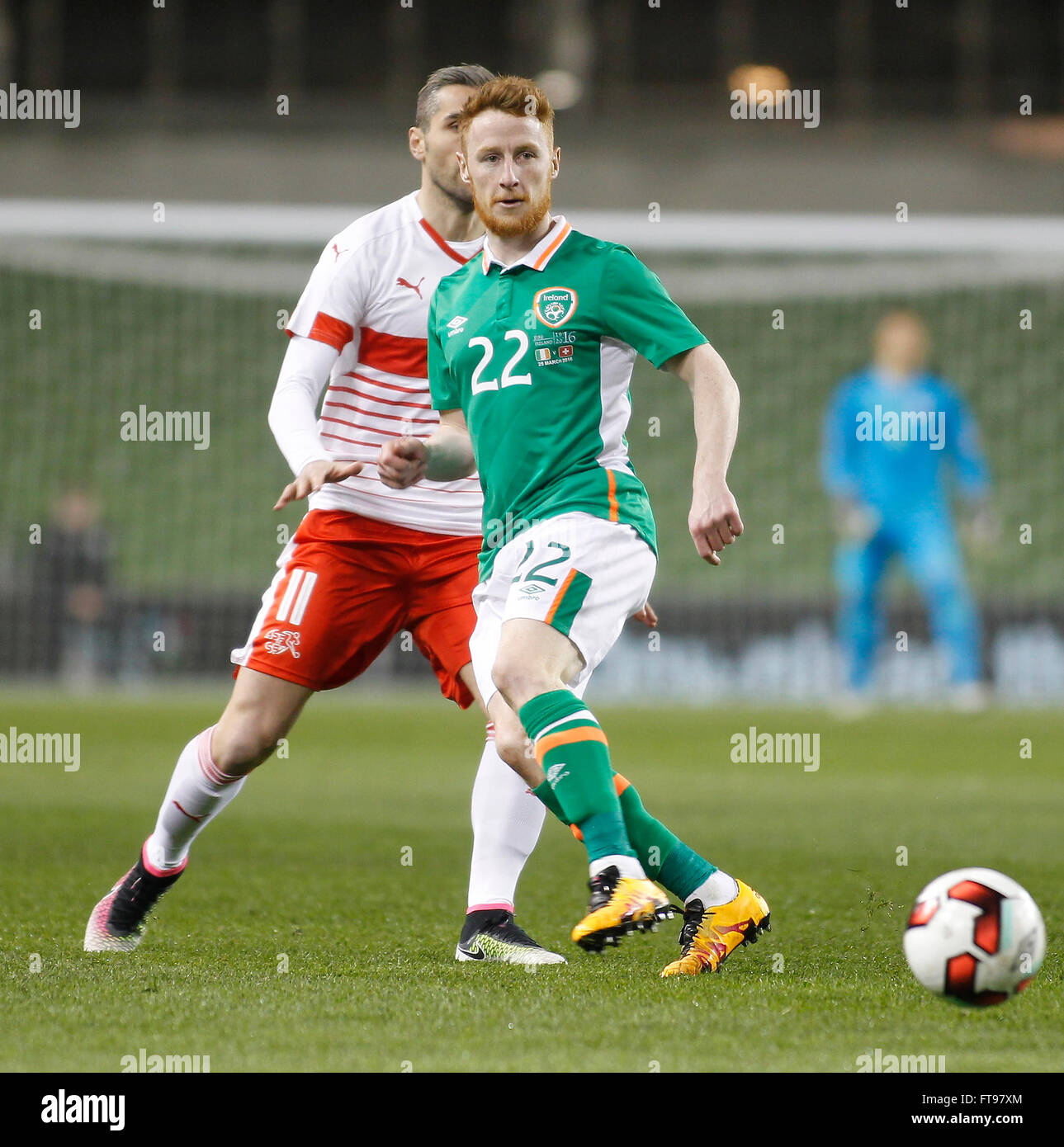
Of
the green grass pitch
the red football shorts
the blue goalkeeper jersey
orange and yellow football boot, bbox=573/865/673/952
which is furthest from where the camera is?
the blue goalkeeper jersey

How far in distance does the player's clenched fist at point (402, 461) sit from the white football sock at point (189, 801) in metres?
0.93

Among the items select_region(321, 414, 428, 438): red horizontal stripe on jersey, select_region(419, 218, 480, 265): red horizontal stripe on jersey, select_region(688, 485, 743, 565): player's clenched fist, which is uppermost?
select_region(419, 218, 480, 265): red horizontal stripe on jersey

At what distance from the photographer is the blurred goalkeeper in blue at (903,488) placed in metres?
12.3

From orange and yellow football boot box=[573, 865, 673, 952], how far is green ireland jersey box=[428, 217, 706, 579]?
0.92 m

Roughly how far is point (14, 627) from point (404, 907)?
12.2m

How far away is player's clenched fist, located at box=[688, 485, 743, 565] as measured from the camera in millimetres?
3383

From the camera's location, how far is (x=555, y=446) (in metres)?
3.72

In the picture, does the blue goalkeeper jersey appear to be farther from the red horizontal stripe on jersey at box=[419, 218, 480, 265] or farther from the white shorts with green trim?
the white shorts with green trim

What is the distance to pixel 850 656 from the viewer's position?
12.4 metres

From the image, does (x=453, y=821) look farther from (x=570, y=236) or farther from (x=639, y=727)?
(x=639, y=727)

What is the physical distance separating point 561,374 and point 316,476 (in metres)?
0.62

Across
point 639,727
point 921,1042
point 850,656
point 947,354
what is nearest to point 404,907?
point 921,1042

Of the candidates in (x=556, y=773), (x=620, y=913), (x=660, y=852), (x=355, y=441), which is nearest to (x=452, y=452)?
(x=355, y=441)

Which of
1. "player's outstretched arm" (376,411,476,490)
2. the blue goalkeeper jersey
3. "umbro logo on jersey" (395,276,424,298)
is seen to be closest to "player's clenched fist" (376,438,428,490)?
"player's outstretched arm" (376,411,476,490)
